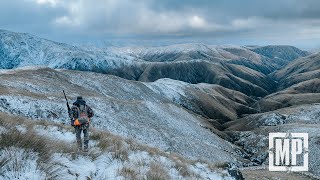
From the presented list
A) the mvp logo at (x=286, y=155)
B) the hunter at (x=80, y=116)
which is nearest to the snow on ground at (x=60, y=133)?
the hunter at (x=80, y=116)

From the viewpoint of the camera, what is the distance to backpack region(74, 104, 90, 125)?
1398 centimetres

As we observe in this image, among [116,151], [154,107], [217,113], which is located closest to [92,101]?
[154,107]

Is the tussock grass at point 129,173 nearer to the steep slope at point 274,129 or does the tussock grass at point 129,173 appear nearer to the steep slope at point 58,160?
the steep slope at point 58,160

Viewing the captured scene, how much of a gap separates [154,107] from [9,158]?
203ft

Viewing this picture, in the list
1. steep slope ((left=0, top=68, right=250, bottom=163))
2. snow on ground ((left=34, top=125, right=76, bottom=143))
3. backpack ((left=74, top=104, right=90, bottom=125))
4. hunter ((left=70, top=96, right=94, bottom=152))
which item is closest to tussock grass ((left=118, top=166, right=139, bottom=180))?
hunter ((left=70, top=96, right=94, bottom=152))

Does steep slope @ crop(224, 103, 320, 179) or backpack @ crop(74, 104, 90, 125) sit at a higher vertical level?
backpack @ crop(74, 104, 90, 125)

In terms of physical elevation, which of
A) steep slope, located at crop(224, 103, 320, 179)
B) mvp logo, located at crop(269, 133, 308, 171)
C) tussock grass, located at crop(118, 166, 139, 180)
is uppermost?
tussock grass, located at crop(118, 166, 139, 180)

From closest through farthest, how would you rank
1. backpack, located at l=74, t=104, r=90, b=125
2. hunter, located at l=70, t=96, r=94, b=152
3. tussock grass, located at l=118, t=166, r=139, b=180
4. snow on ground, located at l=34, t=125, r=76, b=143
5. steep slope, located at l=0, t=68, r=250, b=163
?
tussock grass, located at l=118, t=166, r=139, b=180, hunter, located at l=70, t=96, r=94, b=152, backpack, located at l=74, t=104, r=90, b=125, snow on ground, located at l=34, t=125, r=76, b=143, steep slope, located at l=0, t=68, r=250, b=163

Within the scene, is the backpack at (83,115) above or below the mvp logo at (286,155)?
above

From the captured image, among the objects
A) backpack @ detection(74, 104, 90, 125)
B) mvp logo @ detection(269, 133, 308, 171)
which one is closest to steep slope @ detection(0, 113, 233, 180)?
backpack @ detection(74, 104, 90, 125)

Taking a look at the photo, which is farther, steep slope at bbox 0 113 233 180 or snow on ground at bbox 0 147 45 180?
steep slope at bbox 0 113 233 180

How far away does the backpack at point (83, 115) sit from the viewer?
1398 centimetres

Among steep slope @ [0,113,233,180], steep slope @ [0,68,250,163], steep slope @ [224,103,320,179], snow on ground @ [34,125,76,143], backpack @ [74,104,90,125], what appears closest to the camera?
steep slope @ [0,113,233,180]

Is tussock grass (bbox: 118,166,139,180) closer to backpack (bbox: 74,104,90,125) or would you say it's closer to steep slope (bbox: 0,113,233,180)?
steep slope (bbox: 0,113,233,180)
